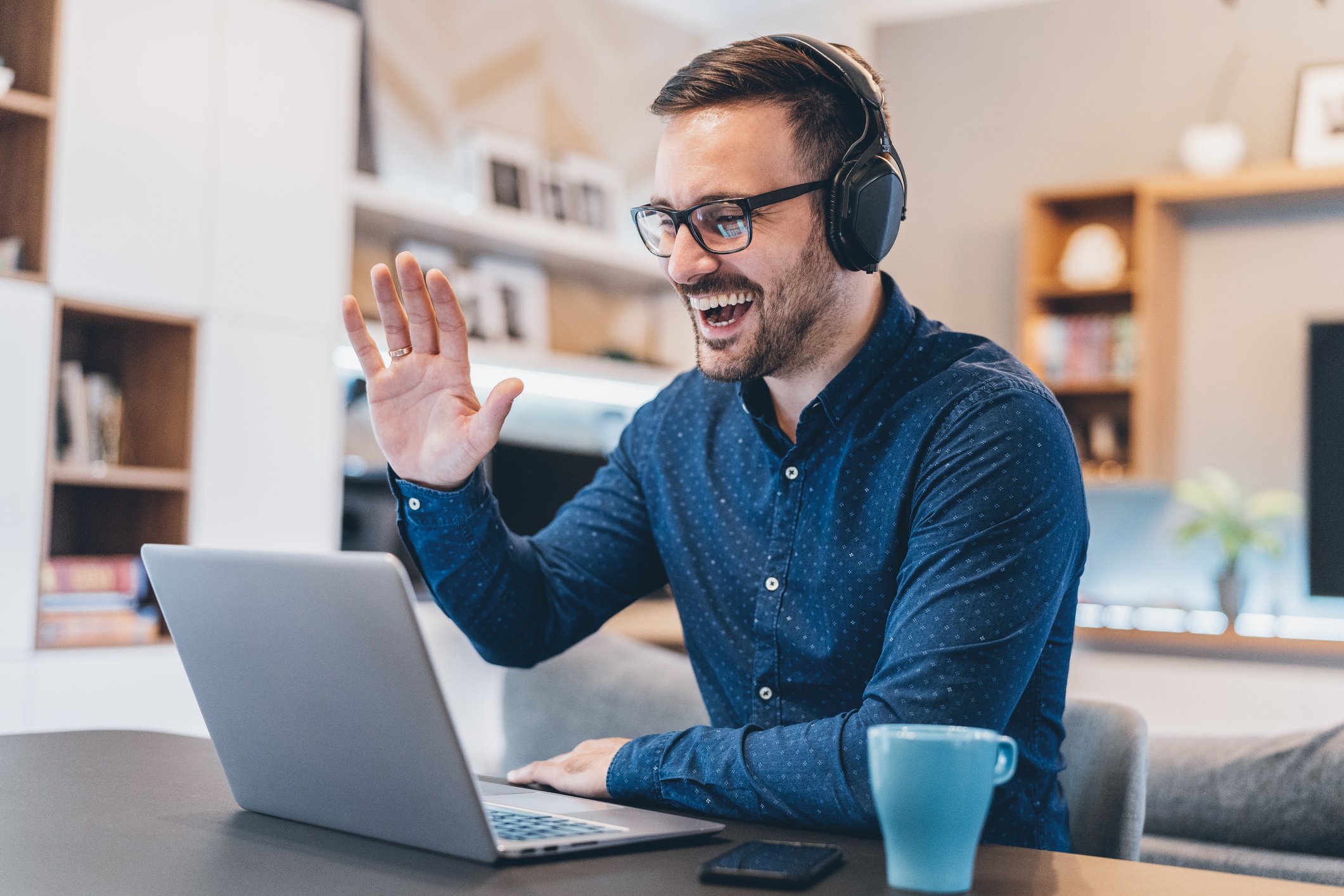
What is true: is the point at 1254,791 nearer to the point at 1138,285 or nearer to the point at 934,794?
the point at 934,794

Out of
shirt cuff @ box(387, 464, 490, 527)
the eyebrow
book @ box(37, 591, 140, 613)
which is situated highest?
the eyebrow

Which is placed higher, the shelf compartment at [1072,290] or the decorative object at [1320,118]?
the decorative object at [1320,118]

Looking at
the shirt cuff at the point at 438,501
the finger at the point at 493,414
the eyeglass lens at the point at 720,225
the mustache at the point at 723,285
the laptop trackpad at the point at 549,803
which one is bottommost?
the laptop trackpad at the point at 549,803

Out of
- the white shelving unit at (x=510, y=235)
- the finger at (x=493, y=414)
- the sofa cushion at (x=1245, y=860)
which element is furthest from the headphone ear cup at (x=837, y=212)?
the white shelving unit at (x=510, y=235)

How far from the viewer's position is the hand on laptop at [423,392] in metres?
1.16

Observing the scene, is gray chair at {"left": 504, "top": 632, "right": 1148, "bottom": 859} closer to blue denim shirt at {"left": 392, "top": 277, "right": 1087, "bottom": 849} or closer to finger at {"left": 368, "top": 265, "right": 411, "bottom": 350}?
blue denim shirt at {"left": 392, "top": 277, "right": 1087, "bottom": 849}

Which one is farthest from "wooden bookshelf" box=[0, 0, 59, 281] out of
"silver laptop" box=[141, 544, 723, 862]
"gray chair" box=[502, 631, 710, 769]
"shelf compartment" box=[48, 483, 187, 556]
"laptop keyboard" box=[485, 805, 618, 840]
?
"laptop keyboard" box=[485, 805, 618, 840]

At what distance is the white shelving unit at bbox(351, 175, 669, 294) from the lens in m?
3.53

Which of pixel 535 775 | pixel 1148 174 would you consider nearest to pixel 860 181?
pixel 535 775

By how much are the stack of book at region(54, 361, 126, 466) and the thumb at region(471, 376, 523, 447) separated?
212 centimetres

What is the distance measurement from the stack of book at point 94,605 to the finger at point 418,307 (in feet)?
6.42

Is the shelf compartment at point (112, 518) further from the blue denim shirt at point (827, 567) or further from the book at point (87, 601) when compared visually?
the blue denim shirt at point (827, 567)

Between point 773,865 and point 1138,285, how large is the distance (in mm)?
3925

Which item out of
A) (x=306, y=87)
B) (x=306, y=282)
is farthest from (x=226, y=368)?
(x=306, y=87)
